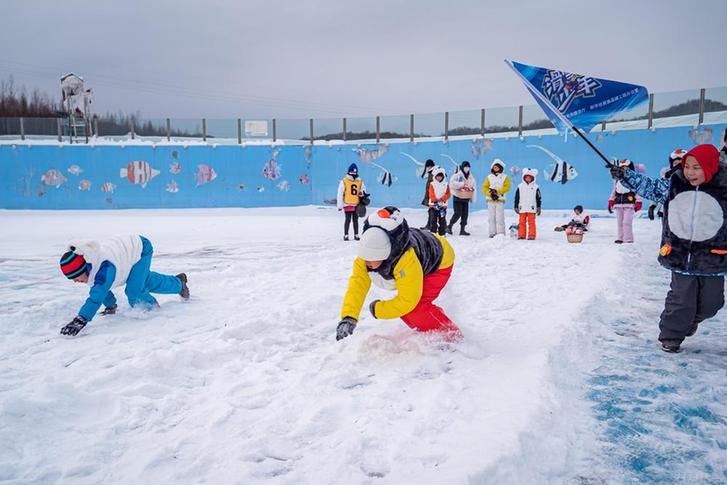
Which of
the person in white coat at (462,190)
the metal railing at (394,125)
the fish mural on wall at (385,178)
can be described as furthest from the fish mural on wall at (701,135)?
the fish mural on wall at (385,178)

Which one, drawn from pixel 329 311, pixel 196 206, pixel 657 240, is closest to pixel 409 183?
pixel 196 206

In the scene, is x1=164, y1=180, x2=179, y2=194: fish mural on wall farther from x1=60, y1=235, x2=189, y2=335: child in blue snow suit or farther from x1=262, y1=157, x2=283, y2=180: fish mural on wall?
x1=60, y1=235, x2=189, y2=335: child in blue snow suit

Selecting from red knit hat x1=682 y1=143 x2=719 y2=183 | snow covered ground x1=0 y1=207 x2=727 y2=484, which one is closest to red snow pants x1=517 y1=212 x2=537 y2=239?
snow covered ground x1=0 y1=207 x2=727 y2=484

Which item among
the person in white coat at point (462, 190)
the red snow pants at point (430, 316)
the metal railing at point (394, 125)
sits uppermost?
the metal railing at point (394, 125)

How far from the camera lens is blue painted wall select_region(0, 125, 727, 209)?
21391mm

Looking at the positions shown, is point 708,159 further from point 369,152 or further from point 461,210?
point 369,152

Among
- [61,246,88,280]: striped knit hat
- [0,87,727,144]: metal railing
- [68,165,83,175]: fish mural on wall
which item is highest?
[0,87,727,144]: metal railing

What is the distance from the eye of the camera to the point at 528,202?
10.9m

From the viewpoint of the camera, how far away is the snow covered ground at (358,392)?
88.0 inches

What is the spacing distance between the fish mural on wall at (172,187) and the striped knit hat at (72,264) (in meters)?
19.2

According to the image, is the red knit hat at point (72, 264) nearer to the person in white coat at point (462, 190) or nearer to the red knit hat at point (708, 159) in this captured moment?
the red knit hat at point (708, 159)

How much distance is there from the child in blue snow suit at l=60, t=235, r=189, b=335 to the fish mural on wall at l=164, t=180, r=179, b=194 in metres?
18.4

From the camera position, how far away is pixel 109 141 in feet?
79.3

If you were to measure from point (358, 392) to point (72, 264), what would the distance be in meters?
2.82
